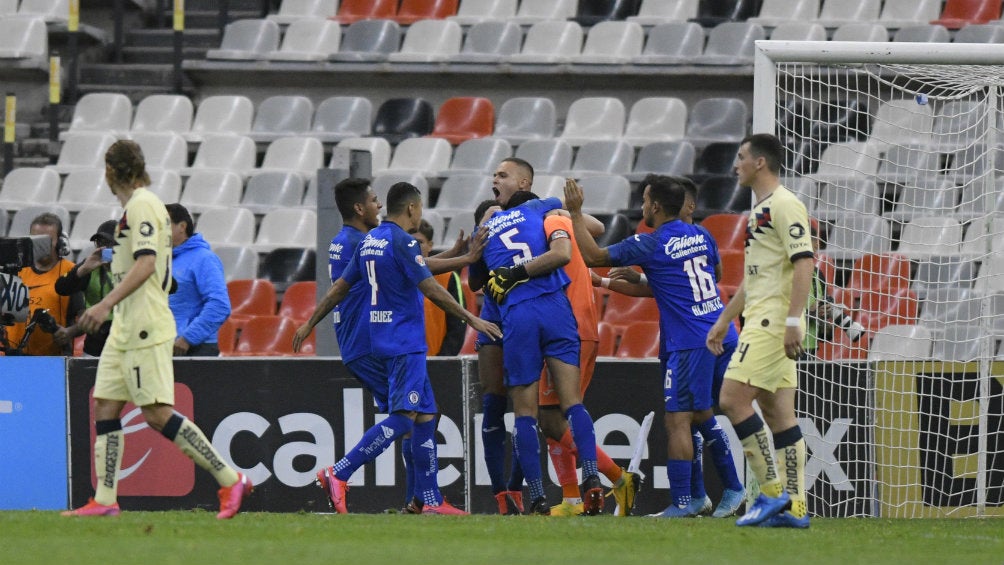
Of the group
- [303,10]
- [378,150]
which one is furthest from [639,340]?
[303,10]

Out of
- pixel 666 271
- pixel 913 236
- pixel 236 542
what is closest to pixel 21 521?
pixel 236 542

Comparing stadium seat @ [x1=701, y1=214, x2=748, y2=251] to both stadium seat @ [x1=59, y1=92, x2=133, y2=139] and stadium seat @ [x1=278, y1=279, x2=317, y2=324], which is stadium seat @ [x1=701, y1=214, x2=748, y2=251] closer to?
stadium seat @ [x1=278, y1=279, x2=317, y2=324]

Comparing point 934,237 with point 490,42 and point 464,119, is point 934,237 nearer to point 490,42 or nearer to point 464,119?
point 464,119

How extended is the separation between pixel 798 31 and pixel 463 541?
10912 millimetres

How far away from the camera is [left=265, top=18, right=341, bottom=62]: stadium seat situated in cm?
1781

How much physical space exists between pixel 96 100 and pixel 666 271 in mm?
11081

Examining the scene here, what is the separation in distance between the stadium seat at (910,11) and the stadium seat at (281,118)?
270 inches

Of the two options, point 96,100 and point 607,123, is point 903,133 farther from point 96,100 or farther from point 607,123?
point 96,100

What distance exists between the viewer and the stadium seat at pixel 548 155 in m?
15.6

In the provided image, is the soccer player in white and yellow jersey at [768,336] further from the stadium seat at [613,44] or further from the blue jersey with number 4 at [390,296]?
the stadium seat at [613,44]

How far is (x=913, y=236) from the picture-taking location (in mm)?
11766

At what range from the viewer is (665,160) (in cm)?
1538

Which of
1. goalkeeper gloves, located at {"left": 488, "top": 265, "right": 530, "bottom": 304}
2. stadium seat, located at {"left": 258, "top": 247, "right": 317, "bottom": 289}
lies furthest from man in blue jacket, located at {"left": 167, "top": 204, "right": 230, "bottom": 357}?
stadium seat, located at {"left": 258, "top": 247, "right": 317, "bottom": 289}

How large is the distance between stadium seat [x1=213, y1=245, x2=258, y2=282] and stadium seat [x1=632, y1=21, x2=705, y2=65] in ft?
16.8
